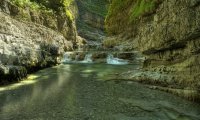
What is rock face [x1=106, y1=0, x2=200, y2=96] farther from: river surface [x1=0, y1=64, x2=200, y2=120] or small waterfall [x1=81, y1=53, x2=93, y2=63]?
small waterfall [x1=81, y1=53, x2=93, y2=63]

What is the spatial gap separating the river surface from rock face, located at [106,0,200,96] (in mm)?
1096

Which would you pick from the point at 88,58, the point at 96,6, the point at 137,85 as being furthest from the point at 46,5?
the point at 96,6

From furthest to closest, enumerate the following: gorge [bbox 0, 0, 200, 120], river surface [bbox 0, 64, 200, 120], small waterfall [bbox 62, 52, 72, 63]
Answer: small waterfall [bbox 62, 52, 72, 63] < gorge [bbox 0, 0, 200, 120] < river surface [bbox 0, 64, 200, 120]

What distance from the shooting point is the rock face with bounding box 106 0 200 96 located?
36.3 ft

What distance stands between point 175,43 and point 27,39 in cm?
1802

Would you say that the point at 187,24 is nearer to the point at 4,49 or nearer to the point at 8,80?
the point at 8,80

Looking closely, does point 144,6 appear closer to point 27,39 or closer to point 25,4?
point 27,39

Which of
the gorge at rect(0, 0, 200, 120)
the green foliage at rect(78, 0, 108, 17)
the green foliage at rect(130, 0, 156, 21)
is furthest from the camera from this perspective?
the green foliage at rect(78, 0, 108, 17)

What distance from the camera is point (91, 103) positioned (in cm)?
1098

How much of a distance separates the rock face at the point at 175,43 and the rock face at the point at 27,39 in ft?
27.2

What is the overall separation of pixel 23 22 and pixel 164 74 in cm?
2398

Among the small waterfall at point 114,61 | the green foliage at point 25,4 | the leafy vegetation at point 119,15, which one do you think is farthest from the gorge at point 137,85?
the leafy vegetation at point 119,15

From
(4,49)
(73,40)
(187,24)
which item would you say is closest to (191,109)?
(187,24)

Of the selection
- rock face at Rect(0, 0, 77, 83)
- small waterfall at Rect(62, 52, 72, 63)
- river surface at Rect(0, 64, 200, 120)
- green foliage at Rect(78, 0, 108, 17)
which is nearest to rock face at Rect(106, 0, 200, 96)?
river surface at Rect(0, 64, 200, 120)
